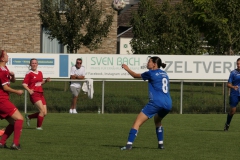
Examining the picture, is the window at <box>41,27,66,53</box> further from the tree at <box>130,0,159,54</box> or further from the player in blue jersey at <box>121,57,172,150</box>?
the player in blue jersey at <box>121,57,172,150</box>

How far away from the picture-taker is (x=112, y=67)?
2978cm

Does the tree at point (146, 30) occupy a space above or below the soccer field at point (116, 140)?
above

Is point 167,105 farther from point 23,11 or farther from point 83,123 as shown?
point 23,11

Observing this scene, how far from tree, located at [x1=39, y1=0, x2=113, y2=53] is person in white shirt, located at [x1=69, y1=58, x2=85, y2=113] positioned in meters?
12.3

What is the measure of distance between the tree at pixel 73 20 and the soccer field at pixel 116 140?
14.8 metres

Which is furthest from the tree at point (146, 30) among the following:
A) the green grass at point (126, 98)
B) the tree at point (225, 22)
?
the green grass at point (126, 98)

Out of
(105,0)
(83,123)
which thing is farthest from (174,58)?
(105,0)

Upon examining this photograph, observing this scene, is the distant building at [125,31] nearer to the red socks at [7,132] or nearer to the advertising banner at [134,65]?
the advertising banner at [134,65]

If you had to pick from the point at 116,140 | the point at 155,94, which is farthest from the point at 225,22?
the point at 155,94

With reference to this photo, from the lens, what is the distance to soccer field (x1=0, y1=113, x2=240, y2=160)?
14.0 m

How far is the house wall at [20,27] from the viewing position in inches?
1911

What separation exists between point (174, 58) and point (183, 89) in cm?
Answer: 181

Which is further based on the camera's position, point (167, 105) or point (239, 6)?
point (239, 6)

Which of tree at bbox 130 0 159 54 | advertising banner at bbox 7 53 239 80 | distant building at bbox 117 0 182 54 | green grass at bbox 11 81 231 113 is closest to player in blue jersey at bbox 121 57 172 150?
green grass at bbox 11 81 231 113
